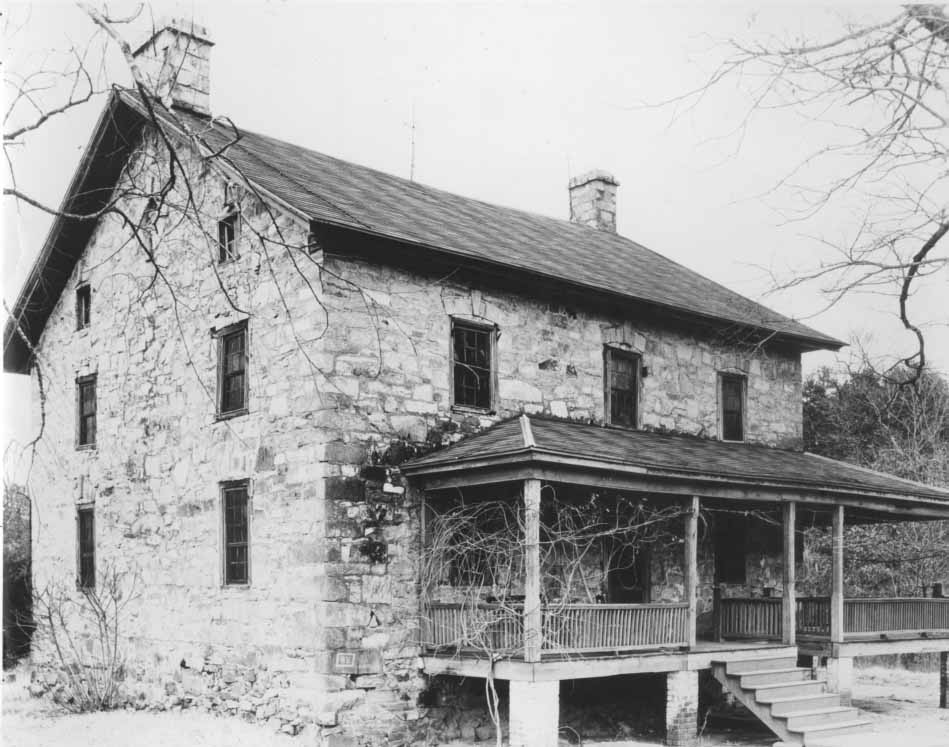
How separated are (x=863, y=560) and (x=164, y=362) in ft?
62.6

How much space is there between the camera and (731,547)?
1892cm

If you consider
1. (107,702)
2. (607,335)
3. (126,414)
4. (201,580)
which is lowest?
(107,702)

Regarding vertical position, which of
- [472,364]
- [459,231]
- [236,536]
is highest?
[459,231]

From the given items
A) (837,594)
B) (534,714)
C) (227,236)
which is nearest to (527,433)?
(534,714)

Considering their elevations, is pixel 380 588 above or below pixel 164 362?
below

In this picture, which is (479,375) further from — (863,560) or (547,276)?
(863,560)

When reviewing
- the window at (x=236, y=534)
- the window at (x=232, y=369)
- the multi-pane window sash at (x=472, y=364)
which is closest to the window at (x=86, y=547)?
the window at (x=236, y=534)

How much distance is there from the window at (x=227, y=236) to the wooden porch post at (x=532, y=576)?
5566mm

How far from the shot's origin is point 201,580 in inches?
619

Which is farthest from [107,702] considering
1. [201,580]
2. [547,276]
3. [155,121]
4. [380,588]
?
[155,121]

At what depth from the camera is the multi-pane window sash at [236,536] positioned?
49.5ft

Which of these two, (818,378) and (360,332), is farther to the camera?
(818,378)

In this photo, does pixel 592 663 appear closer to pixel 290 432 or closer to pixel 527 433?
pixel 527 433

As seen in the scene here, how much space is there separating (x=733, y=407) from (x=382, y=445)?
7.55 m
